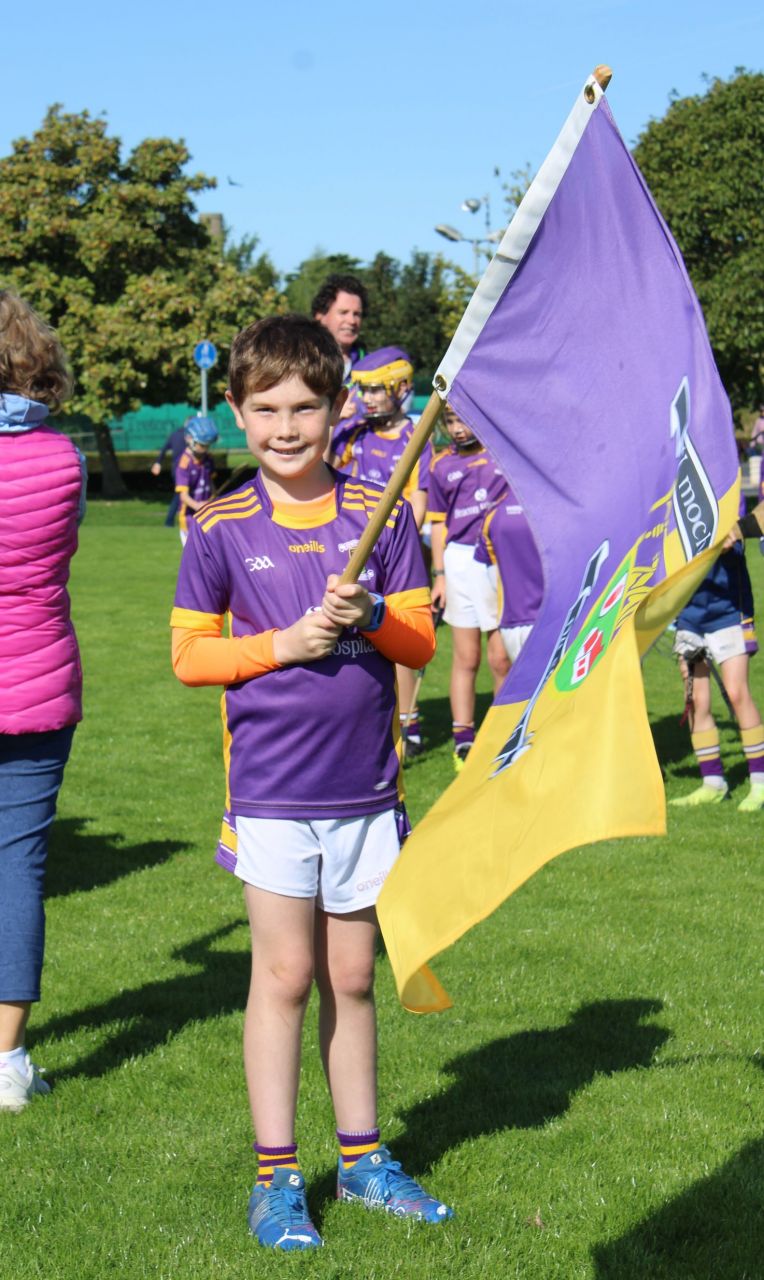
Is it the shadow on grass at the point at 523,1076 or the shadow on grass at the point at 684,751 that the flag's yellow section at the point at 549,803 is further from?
the shadow on grass at the point at 684,751

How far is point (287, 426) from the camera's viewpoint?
12.1 ft

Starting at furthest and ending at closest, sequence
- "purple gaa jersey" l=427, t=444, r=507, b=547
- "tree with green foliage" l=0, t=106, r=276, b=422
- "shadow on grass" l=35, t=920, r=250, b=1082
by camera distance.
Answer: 1. "tree with green foliage" l=0, t=106, r=276, b=422
2. "purple gaa jersey" l=427, t=444, r=507, b=547
3. "shadow on grass" l=35, t=920, r=250, b=1082

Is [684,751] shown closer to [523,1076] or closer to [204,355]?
[523,1076]

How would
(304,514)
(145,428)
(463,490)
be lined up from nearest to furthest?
(304,514) < (463,490) < (145,428)

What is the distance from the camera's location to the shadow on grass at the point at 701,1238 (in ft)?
12.0

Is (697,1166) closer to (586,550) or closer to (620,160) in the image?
(586,550)

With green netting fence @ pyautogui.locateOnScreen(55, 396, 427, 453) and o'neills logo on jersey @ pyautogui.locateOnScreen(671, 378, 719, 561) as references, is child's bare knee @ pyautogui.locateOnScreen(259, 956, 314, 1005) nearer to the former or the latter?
o'neills logo on jersey @ pyautogui.locateOnScreen(671, 378, 719, 561)

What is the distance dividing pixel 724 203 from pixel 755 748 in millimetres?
32664

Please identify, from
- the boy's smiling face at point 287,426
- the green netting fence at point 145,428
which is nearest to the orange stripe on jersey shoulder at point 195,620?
the boy's smiling face at point 287,426

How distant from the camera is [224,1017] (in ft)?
17.9

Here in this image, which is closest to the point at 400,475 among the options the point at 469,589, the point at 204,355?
the point at 469,589

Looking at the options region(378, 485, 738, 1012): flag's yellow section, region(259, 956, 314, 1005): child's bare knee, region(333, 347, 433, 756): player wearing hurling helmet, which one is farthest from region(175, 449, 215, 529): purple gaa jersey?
region(378, 485, 738, 1012): flag's yellow section

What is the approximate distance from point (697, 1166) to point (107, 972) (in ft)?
8.69

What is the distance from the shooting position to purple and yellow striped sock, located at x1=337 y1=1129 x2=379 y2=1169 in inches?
153
